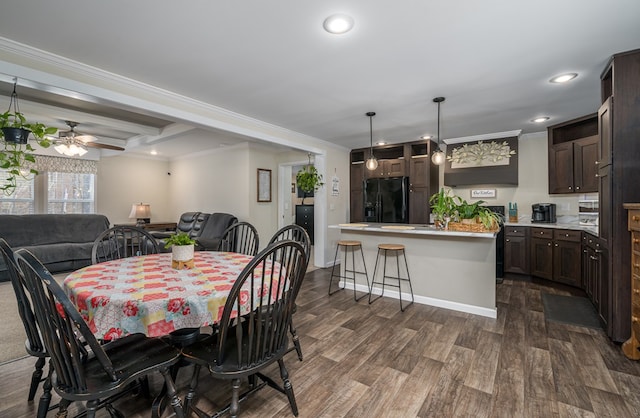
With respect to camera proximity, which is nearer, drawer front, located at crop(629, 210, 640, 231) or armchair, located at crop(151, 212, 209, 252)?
drawer front, located at crop(629, 210, 640, 231)

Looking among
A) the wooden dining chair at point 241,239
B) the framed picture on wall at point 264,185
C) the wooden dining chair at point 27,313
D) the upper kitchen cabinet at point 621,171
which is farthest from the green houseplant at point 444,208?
the framed picture on wall at point 264,185

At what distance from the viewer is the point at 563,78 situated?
2.70 meters

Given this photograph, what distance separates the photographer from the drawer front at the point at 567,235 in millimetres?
3762

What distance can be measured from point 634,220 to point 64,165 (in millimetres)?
8200

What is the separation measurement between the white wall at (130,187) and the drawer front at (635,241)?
7806 mm

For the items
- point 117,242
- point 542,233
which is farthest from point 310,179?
point 542,233

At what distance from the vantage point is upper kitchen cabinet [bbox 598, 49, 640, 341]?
7.54ft

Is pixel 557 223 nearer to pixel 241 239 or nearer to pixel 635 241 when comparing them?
pixel 635 241

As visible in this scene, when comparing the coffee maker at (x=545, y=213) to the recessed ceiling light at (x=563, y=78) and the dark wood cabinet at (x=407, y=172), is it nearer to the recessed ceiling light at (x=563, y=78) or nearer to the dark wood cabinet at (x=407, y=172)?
the dark wood cabinet at (x=407, y=172)

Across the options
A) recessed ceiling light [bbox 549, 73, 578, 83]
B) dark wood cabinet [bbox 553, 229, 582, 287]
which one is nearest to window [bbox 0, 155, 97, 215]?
recessed ceiling light [bbox 549, 73, 578, 83]

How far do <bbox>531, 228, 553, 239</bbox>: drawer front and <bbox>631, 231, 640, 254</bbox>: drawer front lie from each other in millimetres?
2102

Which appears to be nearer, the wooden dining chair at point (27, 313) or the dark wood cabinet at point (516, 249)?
the wooden dining chair at point (27, 313)

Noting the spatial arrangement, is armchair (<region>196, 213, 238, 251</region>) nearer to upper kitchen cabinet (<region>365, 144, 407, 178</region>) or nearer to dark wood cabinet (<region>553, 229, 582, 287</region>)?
upper kitchen cabinet (<region>365, 144, 407, 178</region>)

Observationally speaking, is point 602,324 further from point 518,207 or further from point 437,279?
point 518,207
